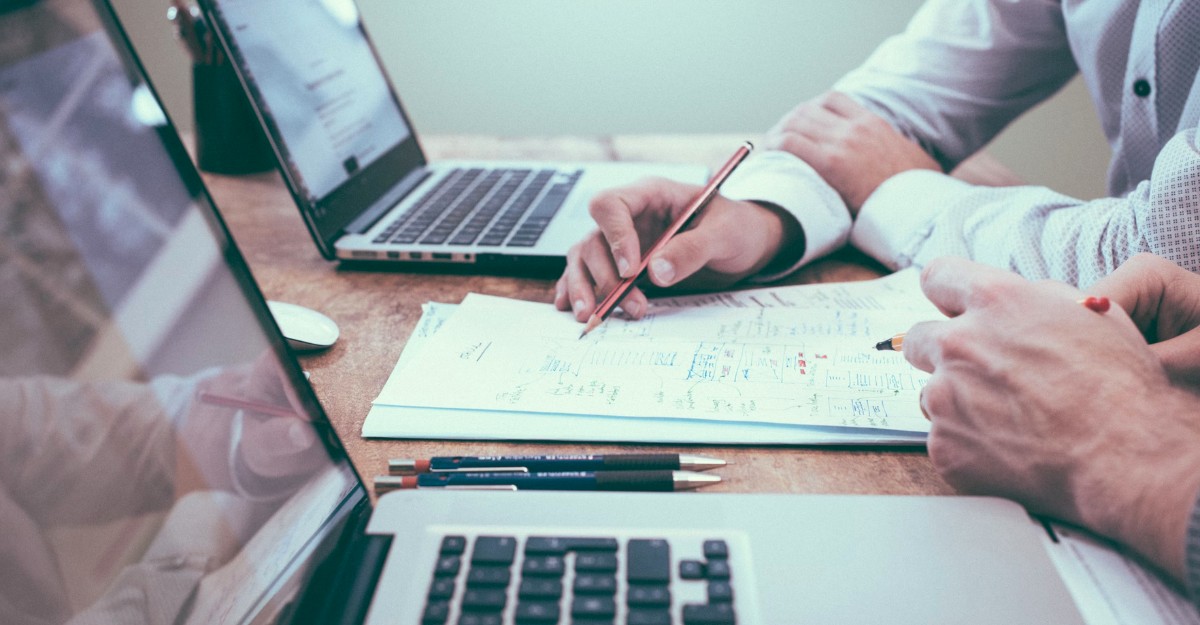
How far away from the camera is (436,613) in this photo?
1.03 feet

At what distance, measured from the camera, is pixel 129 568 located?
28 cm

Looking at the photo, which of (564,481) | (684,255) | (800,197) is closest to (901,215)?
(800,197)

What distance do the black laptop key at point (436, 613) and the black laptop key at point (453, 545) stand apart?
3 cm

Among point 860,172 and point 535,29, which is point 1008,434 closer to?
point 860,172

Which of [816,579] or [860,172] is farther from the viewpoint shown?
[860,172]

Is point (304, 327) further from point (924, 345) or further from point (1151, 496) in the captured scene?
point (1151, 496)

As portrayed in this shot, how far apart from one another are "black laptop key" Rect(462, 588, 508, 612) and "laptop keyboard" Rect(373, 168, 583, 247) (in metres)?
0.46

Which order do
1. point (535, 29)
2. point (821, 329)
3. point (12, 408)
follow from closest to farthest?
point (12, 408)
point (821, 329)
point (535, 29)

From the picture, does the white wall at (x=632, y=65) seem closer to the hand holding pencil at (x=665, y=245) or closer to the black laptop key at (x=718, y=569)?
the hand holding pencil at (x=665, y=245)

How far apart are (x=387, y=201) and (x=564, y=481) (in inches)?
21.6

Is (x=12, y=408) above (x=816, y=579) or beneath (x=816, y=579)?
above

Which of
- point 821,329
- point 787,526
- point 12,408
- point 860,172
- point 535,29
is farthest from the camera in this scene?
point 535,29

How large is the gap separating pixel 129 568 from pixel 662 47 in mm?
1740

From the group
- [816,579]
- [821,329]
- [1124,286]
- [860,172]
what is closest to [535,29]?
[860,172]
